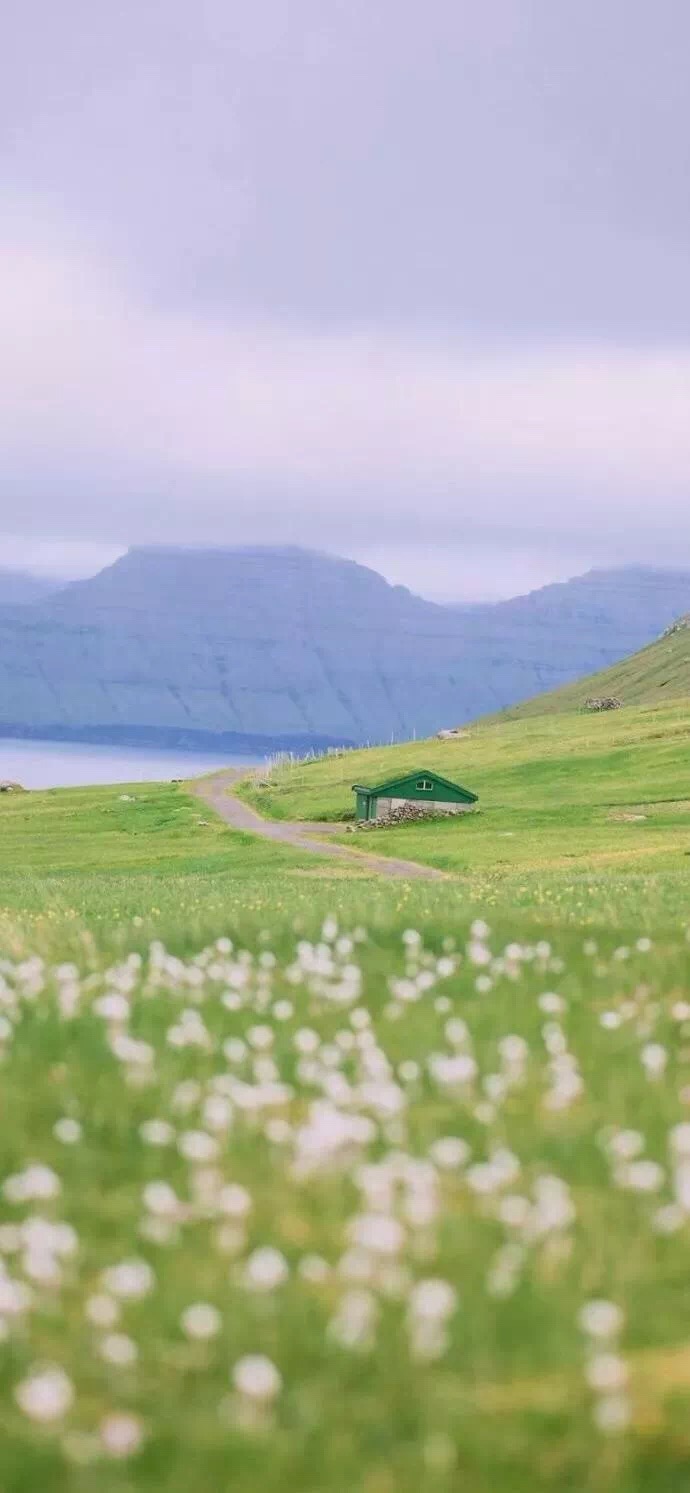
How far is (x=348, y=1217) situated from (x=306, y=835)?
112686mm

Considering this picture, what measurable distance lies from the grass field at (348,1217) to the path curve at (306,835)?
43.3 meters

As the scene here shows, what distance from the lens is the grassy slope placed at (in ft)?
283

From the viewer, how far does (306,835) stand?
119 meters

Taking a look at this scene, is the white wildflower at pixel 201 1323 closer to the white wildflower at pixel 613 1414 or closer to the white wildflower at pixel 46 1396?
the white wildflower at pixel 46 1396

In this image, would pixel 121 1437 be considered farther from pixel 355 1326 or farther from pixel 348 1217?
pixel 348 1217

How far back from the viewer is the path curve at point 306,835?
85250mm

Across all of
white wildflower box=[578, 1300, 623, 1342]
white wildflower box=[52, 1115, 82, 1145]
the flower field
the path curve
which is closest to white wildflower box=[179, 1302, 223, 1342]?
the flower field

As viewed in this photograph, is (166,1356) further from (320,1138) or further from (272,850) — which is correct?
(272,850)

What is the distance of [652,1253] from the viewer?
6320 millimetres

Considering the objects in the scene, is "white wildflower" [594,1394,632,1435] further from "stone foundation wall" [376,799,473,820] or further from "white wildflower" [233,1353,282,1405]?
"stone foundation wall" [376,799,473,820]

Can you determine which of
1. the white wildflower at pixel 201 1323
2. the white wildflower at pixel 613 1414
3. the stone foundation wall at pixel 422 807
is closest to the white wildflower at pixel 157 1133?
the white wildflower at pixel 201 1323

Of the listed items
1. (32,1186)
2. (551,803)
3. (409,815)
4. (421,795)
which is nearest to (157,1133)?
(32,1186)

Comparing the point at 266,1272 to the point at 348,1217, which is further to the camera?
the point at 348,1217

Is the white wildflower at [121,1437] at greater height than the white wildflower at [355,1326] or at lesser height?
lesser
